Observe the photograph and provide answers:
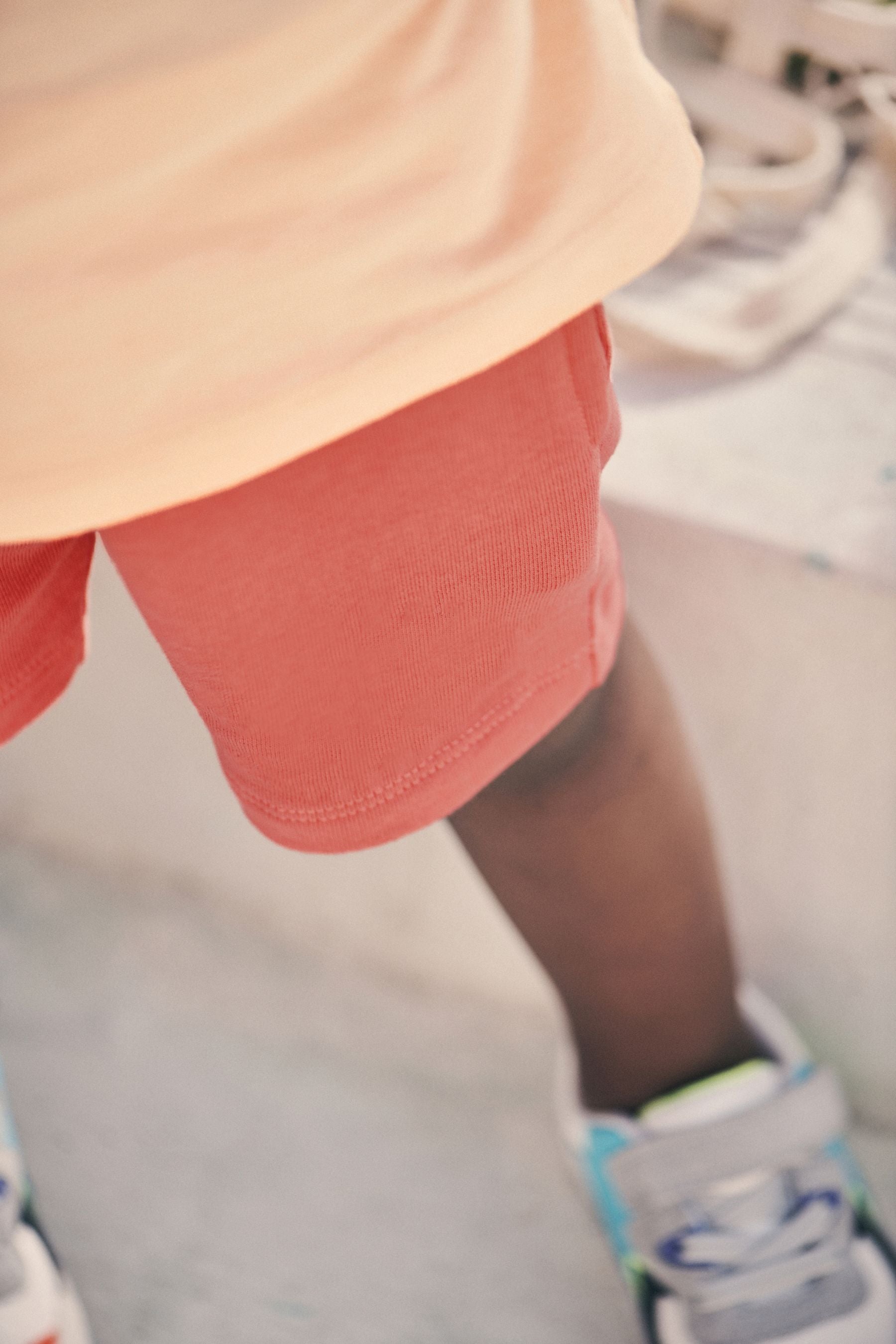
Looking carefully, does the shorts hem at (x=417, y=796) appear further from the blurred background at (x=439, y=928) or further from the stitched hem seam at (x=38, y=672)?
the blurred background at (x=439, y=928)

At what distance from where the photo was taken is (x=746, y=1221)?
0.51 metres

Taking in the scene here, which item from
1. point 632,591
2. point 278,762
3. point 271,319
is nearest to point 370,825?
point 278,762

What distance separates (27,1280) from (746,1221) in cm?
38

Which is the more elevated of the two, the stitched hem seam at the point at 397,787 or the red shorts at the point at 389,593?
the red shorts at the point at 389,593

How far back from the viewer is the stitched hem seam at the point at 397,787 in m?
0.32

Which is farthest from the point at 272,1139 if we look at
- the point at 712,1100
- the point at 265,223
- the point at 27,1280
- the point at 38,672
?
the point at 265,223

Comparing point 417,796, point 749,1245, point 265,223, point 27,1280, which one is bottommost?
point 749,1245

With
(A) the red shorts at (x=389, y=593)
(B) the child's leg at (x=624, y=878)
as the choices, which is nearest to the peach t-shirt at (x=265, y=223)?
(A) the red shorts at (x=389, y=593)

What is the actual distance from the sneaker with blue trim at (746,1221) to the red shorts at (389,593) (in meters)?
0.30

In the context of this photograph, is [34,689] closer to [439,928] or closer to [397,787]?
[397,787]

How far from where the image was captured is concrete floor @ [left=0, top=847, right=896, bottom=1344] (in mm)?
540

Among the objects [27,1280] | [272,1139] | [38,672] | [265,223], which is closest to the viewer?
[265,223]

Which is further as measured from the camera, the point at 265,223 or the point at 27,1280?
the point at 27,1280

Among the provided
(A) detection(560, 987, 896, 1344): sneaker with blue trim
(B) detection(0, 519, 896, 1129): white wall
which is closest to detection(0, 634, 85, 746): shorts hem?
(B) detection(0, 519, 896, 1129): white wall
